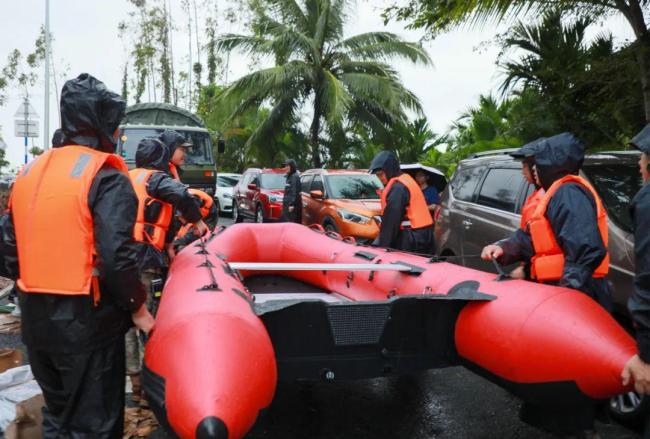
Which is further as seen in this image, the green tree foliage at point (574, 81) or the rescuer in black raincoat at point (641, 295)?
the green tree foliage at point (574, 81)

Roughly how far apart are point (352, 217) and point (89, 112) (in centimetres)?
713

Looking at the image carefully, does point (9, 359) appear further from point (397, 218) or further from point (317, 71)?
point (317, 71)

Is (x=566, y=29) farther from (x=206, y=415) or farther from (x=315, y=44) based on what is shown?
(x=315, y=44)

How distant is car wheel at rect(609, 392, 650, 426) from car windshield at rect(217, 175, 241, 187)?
18.2m

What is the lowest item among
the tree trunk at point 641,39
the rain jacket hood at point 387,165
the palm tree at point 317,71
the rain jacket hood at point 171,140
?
Result: the rain jacket hood at point 387,165

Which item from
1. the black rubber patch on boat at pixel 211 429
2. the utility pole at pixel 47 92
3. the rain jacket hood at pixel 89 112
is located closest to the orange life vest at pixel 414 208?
the rain jacket hood at pixel 89 112

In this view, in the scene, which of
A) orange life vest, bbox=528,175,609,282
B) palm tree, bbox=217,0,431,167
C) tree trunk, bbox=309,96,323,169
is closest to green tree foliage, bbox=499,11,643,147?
orange life vest, bbox=528,175,609,282

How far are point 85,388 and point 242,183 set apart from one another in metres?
14.1

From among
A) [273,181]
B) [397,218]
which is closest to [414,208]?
[397,218]

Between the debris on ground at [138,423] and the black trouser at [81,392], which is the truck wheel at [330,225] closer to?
the debris on ground at [138,423]

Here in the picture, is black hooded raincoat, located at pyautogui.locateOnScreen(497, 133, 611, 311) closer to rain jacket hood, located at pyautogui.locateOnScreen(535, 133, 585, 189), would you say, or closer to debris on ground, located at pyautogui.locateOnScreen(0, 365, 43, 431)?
rain jacket hood, located at pyautogui.locateOnScreen(535, 133, 585, 189)

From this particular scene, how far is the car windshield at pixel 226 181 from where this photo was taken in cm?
2126

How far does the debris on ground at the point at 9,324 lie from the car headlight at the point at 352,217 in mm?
5056

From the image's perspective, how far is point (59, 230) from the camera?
254 cm
